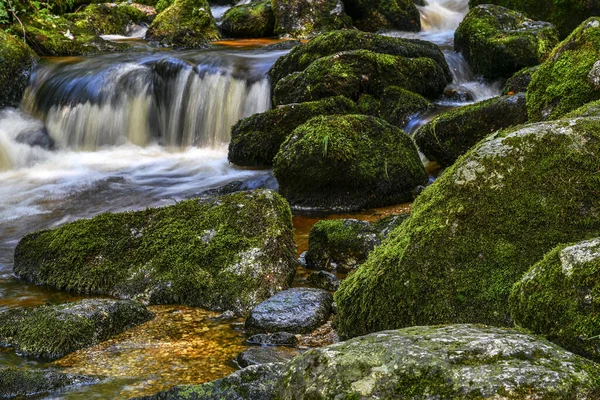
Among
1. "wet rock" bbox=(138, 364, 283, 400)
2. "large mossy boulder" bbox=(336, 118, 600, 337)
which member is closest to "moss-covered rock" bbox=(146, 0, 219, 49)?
"large mossy boulder" bbox=(336, 118, 600, 337)

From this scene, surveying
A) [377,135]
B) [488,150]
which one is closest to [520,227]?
[488,150]

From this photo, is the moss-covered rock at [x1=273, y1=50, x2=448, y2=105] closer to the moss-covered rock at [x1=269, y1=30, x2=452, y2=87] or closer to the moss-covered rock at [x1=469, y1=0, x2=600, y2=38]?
the moss-covered rock at [x1=269, y1=30, x2=452, y2=87]

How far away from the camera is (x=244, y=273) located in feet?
17.7

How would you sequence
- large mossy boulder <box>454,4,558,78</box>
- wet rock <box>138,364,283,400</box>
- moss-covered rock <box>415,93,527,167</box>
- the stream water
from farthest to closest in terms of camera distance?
large mossy boulder <box>454,4,558,78</box>
the stream water
moss-covered rock <box>415,93,527,167</box>
wet rock <box>138,364,283,400</box>

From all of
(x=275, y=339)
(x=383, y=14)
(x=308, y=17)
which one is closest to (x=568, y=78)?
(x=275, y=339)

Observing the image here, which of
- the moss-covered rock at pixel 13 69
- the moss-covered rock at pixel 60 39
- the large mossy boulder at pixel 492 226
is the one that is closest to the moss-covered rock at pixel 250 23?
the moss-covered rock at pixel 60 39

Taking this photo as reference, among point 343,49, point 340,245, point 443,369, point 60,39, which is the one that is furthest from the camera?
point 60,39

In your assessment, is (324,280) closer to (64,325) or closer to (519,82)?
(64,325)

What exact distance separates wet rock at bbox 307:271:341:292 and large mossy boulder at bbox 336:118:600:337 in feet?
6.03

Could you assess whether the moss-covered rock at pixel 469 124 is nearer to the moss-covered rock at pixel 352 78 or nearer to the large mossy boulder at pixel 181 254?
the moss-covered rock at pixel 352 78

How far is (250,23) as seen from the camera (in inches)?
751

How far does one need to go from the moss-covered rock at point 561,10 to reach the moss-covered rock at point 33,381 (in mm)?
14616

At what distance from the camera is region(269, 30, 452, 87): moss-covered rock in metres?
12.7

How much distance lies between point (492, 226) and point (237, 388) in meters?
1.57
